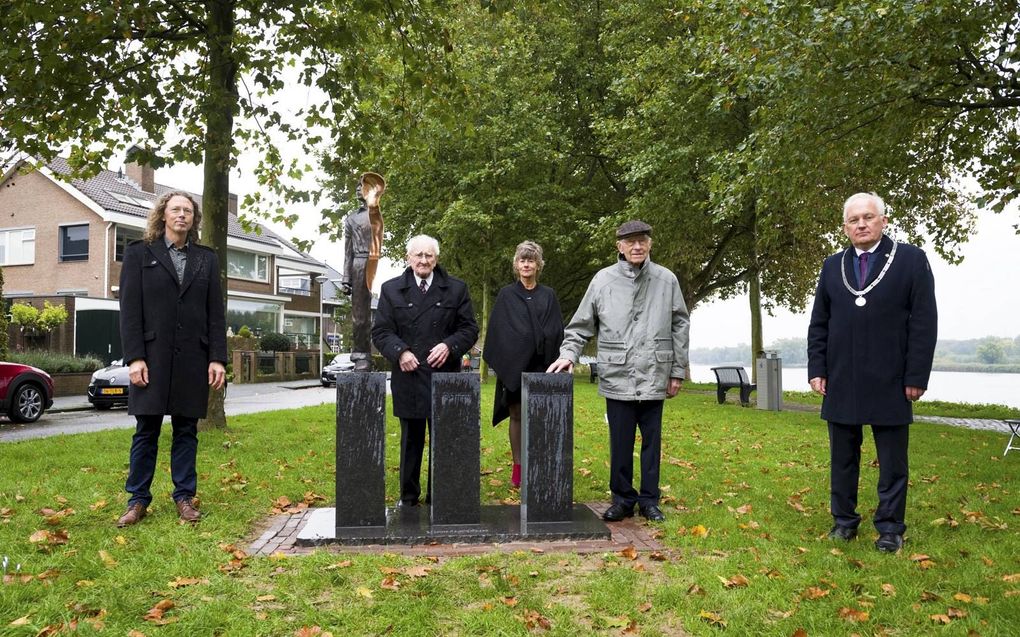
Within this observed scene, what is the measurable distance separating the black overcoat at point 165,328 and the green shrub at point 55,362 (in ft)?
59.7

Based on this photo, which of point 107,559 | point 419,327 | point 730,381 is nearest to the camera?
point 107,559

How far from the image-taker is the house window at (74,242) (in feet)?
113

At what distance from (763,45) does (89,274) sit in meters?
32.5

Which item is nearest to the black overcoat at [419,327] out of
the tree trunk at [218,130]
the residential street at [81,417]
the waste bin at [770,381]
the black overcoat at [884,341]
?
the black overcoat at [884,341]

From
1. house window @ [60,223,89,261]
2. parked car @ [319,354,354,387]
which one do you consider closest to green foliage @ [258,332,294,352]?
parked car @ [319,354,354,387]

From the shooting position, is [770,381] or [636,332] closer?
[636,332]

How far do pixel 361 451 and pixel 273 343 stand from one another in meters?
34.5

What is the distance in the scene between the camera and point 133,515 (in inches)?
212

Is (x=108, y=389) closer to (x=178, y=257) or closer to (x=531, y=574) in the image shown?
(x=178, y=257)

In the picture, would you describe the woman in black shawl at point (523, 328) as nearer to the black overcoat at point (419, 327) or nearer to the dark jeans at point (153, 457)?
the black overcoat at point (419, 327)

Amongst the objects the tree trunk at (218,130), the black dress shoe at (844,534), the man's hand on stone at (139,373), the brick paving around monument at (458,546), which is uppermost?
the tree trunk at (218,130)

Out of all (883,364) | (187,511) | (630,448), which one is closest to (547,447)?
(630,448)

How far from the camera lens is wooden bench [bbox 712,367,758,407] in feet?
59.2

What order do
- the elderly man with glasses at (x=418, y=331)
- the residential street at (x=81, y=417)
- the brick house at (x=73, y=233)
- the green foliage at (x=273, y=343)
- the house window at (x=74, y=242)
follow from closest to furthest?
the elderly man with glasses at (x=418, y=331) → the residential street at (x=81, y=417) → the brick house at (x=73, y=233) → the house window at (x=74, y=242) → the green foliage at (x=273, y=343)
